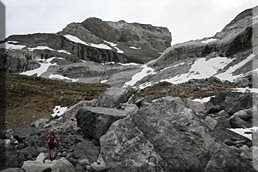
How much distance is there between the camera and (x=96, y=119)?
632 inches

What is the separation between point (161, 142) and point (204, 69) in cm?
3797

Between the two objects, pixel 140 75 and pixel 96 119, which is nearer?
pixel 96 119

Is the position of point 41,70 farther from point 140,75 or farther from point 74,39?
point 74,39

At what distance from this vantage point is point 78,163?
13.8 metres

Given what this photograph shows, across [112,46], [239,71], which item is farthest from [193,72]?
A: [112,46]

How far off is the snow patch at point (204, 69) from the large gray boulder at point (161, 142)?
106ft

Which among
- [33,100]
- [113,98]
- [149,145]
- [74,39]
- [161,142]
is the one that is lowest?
[33,100]

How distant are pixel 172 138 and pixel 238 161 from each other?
2.46 meters

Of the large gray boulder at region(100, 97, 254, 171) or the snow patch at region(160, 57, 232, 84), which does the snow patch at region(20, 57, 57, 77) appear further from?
the large gray boulder at region(100, 97, 254, 171)

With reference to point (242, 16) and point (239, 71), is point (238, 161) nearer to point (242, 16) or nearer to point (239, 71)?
point (239, 71)

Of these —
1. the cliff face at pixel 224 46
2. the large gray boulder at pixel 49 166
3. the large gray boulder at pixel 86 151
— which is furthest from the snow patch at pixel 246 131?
the cliff face at pixel 224 46

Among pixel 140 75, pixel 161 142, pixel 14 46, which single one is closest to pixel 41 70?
pixel 140 75

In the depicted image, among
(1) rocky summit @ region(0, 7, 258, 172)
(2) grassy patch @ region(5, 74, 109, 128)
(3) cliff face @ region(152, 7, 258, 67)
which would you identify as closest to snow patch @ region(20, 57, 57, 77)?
(3) cliff face @ region(152, 7, 258, 67)

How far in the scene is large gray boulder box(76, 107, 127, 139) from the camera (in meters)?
15.7
